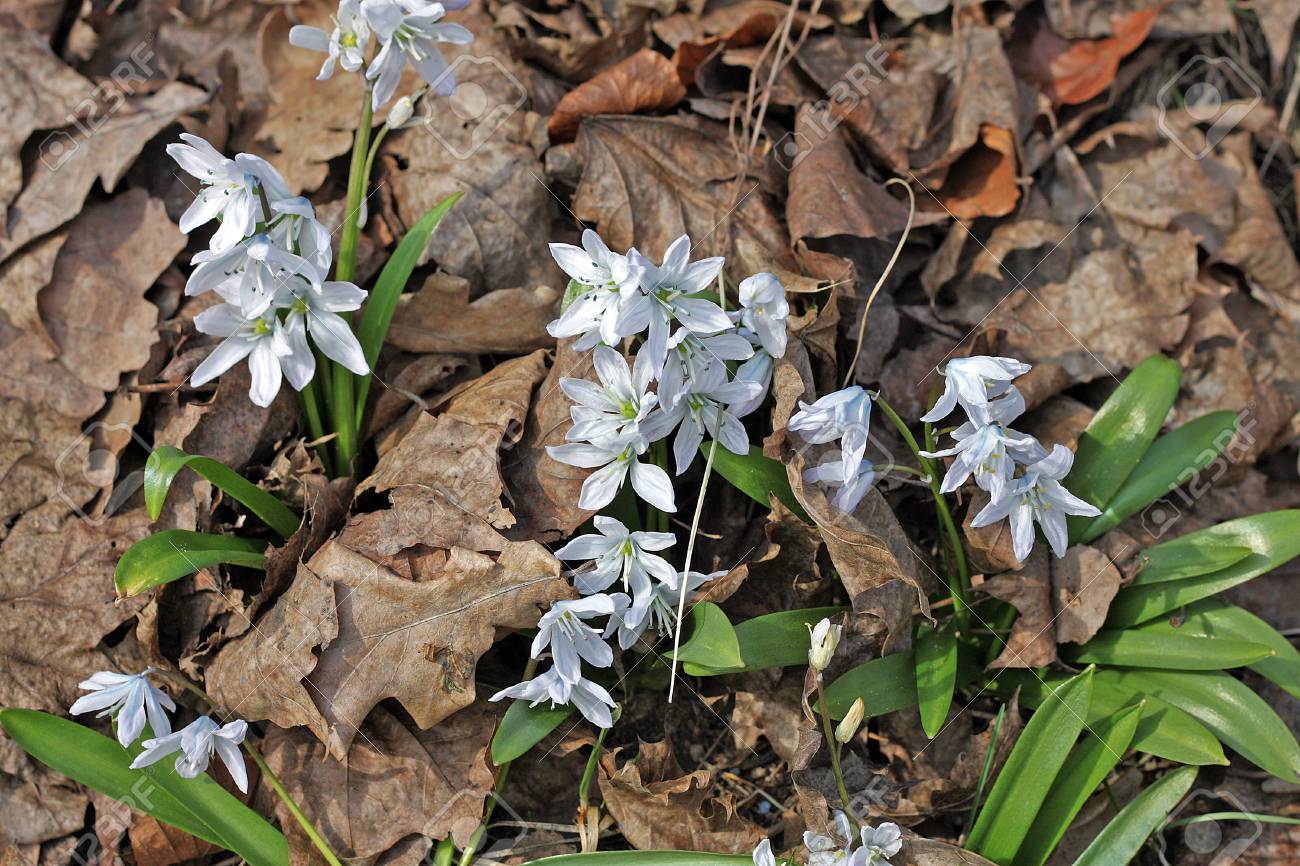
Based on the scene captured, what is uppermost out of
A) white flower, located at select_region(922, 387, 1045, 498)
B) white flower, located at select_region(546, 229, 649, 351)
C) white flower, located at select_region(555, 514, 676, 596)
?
white flower, located at select_region(546, 229, 649, 351)

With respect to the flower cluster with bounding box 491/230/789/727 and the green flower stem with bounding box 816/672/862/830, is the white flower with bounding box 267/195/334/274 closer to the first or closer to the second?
the flower cluster with bounding box 491/230/789/727

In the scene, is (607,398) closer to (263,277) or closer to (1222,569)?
(263,277)

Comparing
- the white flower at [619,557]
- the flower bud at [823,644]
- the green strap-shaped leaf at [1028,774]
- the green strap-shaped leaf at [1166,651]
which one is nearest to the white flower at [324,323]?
the white flower at [619,557]

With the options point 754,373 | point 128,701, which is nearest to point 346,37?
point 754,373

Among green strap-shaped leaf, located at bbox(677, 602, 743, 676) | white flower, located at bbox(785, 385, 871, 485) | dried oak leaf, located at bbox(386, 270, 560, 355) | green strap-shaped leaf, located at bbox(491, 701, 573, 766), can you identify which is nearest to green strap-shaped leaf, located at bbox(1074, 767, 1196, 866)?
green strap-shaped leaf, located at bbox(677, 602, 743, 676)

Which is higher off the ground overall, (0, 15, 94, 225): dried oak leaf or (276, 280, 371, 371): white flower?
(0, 15, 94, 225): dried oak leaf

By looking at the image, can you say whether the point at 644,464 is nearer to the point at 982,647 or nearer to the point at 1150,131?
the point at 982,647
